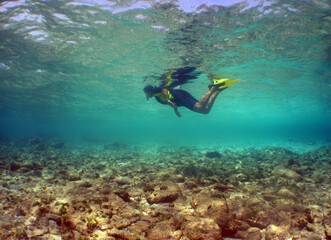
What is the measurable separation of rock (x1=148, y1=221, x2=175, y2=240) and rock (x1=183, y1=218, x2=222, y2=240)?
0.32 meters

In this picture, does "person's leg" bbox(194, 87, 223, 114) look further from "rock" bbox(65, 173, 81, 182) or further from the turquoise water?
"rock" bbox(65, 173, 81, 182)

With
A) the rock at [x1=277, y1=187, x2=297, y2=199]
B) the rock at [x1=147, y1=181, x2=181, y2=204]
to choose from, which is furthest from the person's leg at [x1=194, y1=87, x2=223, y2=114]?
the rock at [x1=147, y1=181, x2=181, y2=204]

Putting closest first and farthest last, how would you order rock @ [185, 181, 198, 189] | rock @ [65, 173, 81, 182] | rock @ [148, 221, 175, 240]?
rock @ [148, 221, 175, 240] → rock @ [185, 181, 198, 189] → rock @ [65, 173, 81, 182]

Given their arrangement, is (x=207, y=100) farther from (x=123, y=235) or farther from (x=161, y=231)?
(x=123, y=235)

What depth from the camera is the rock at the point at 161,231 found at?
3147 millimetres

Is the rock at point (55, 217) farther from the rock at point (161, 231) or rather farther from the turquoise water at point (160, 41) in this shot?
the turquoise water at point (160, 41)

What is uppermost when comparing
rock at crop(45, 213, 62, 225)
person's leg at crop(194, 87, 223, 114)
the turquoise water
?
the turquoise water

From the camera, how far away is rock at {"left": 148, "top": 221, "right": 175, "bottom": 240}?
3.15 m

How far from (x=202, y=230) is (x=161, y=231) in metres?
0.81

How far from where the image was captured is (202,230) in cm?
307

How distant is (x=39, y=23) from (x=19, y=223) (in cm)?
1206

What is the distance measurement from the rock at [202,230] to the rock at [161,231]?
0.32 meters

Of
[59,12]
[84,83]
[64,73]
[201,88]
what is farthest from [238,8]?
[84,83]

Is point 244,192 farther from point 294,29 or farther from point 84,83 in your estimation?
point 84,83
